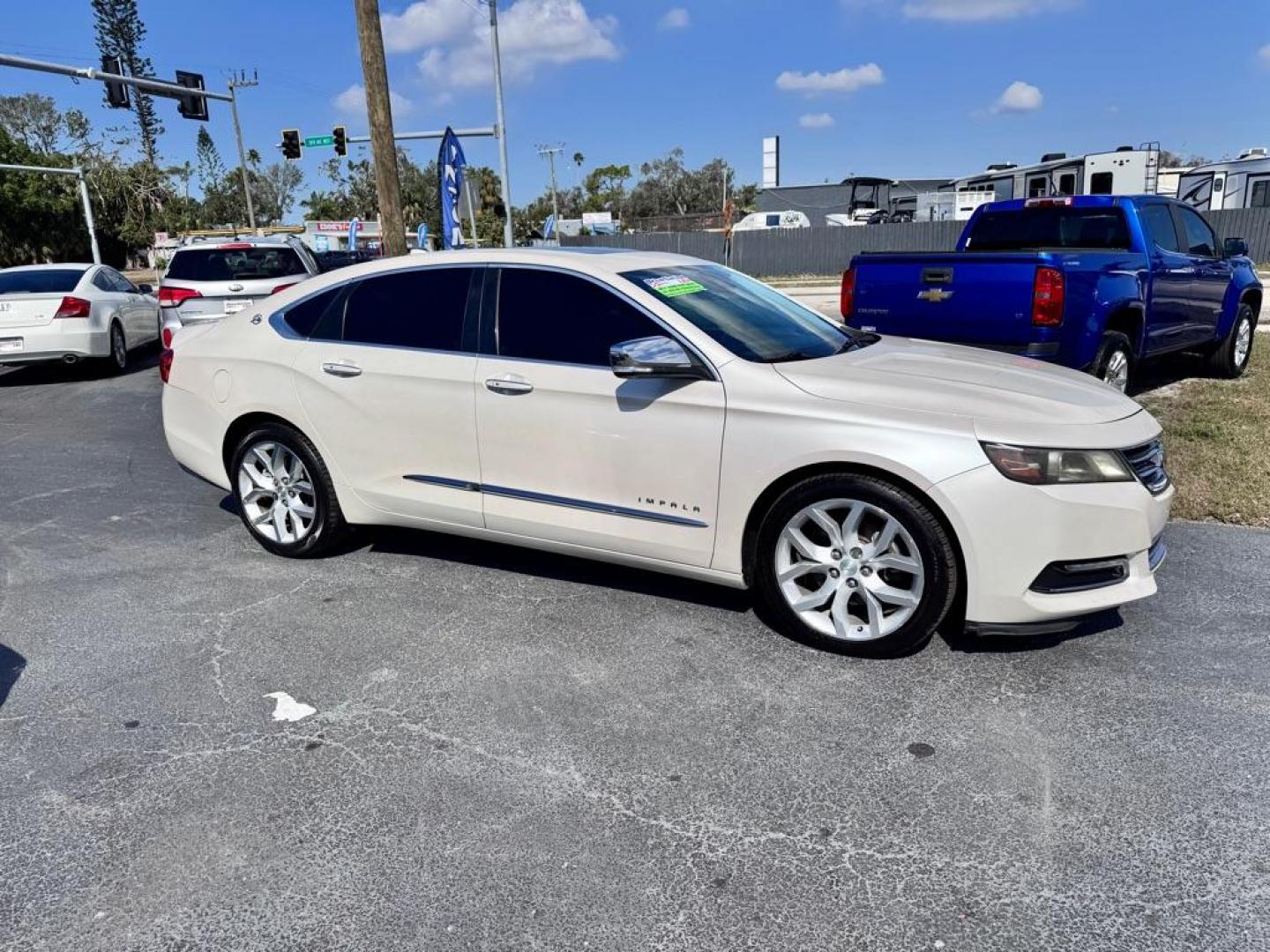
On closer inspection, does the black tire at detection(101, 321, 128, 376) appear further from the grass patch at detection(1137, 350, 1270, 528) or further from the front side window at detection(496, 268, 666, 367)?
the grass patch at detection(1137, 350, 1270, 528)

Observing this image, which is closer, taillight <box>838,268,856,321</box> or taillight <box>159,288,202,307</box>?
taillight <box>838,268,856,321</box>

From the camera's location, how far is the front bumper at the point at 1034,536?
3.46 metres

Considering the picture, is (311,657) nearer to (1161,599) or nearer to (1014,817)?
(1014,817)

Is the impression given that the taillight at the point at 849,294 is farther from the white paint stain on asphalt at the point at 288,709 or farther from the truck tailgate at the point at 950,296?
the white paint stain on asphalt at the point at 288,709

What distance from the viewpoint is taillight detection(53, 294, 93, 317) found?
11.3m

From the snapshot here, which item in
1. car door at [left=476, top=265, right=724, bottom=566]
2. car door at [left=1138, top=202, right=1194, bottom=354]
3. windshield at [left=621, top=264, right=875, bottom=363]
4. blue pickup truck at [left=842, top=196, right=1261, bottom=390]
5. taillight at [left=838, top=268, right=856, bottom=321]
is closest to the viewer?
car door at [left=476, top=265, right=724, bottom=566]

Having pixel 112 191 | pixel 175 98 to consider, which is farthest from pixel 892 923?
pixel 112 191

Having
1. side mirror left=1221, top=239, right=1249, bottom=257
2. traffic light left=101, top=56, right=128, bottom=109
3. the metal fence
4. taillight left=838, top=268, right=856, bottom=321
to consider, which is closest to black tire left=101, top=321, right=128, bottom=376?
taillight left=838, top=268, right=856, bottom=321

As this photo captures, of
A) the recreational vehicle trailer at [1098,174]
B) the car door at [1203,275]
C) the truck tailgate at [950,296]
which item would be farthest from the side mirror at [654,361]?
the recreational vehicle trailer at [1098,174]

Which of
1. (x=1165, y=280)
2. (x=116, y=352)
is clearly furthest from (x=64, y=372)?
(x=1165, y=280)

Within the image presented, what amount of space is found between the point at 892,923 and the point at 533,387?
264cm

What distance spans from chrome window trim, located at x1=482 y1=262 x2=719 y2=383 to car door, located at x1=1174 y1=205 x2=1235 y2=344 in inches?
270

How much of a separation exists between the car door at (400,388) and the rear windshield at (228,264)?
7.57 meters

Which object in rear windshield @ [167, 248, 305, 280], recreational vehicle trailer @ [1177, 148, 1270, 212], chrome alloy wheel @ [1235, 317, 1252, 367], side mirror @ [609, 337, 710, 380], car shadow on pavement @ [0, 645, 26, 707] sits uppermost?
recreational vehicle trailer @ [1177, 148, 1270, 212]
